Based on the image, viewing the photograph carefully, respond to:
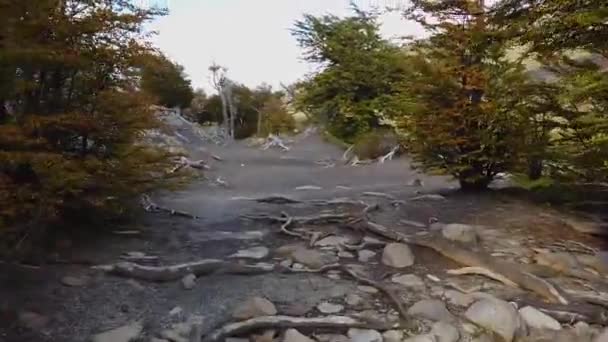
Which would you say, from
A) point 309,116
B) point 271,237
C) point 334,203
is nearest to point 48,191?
point 271,237

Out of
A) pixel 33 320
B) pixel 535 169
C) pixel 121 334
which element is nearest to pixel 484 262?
pixel 121 334

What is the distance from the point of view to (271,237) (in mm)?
4219

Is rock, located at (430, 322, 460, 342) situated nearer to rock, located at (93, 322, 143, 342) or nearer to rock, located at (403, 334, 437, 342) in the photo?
rock, located at (403, 334, 437, 342)

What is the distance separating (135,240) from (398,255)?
1.97m

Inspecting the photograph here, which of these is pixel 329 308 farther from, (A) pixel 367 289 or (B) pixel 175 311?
(B) pixel 175 311

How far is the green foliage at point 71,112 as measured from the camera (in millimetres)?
2666

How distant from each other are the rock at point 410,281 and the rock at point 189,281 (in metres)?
1.24

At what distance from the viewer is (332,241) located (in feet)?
13.2

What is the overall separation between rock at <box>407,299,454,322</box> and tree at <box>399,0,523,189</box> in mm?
2693

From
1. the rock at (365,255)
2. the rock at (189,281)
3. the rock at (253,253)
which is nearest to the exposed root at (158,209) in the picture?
the rock at (253,253)

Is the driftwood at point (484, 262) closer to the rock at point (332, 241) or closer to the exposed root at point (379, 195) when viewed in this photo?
the rock at point (332, 241)

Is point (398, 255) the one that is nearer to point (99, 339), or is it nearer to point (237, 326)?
point (237, 326)

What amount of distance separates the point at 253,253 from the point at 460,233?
1535mm

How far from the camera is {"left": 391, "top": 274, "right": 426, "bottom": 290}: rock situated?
3.22 m
